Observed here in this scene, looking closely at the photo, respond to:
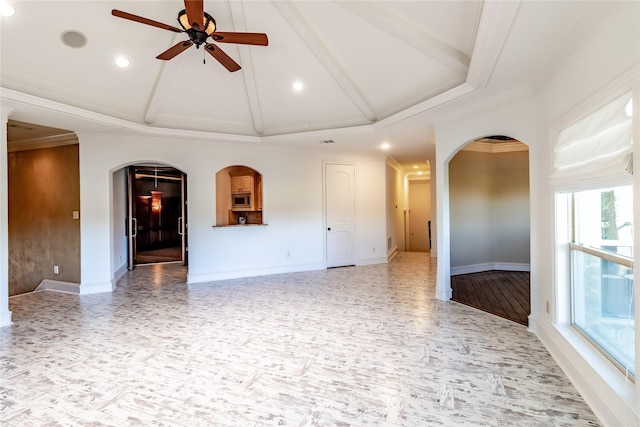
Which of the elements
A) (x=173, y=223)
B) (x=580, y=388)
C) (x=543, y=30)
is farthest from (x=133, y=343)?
(x=173, y=223)

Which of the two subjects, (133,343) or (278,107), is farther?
(278,107)

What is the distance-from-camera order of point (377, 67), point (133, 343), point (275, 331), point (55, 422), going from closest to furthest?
point (55, 422), point (133, 343), point (275, 331), point (377, 67)

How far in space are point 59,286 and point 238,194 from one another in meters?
3.60

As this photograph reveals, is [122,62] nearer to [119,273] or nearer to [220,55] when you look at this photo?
[220,55]

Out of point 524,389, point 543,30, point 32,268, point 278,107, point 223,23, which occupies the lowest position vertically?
point 524,389

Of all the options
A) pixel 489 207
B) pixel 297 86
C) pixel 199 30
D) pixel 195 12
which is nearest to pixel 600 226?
pixel 195 12

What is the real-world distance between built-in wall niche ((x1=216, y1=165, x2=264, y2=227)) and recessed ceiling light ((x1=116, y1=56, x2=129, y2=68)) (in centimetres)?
303

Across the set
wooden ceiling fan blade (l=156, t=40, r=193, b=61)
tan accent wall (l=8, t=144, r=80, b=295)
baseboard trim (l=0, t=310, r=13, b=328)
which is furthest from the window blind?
tan accent wall (l=8, t=144, r=80, b=295)

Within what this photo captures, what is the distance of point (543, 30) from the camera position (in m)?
2.25

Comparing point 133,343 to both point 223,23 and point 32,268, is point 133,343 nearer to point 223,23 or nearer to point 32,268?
point 223,23

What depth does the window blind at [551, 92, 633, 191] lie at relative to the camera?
68.5 inches

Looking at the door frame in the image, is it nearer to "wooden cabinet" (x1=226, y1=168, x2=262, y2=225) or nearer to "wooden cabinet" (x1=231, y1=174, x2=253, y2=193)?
"wooden cabinet" (x1=226, y1=168, x2=262, y2=225)

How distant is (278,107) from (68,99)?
285cm

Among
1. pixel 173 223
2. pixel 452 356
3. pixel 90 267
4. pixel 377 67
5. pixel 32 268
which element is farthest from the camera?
pixel 173 223
